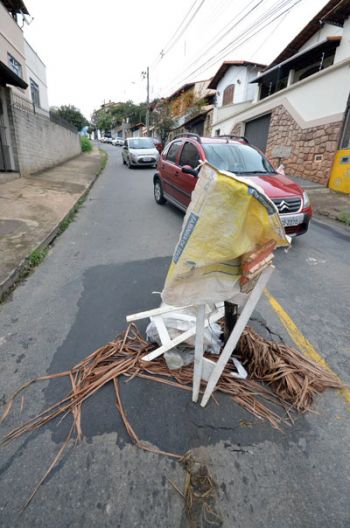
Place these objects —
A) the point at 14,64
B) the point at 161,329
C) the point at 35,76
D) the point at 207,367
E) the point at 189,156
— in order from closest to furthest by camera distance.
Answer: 1. the point at 207,367
2. the point at 161,329
3. the point at 189,156
4. the point at 14,64
5. the point at 35,76

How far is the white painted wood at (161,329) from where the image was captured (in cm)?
235

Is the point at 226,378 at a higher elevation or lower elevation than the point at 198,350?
lower

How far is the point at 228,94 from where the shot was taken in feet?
70.3

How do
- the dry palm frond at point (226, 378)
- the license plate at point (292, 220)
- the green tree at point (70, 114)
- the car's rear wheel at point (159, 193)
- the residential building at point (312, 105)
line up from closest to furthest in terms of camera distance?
1. the dry palm frond at point (226, 378)
2. the license plate at point (292, 220)
3. the car's rear wheel at point (159, 193)
4. the residential building at point (312, 105)
5. the green tree at point (70, 114)

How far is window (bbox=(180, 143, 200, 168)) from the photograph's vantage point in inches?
226

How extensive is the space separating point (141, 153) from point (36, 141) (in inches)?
217

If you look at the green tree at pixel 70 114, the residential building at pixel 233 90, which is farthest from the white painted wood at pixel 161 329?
the green tree at pixel 70 114

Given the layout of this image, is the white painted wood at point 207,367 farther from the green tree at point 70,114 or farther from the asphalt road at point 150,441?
the green tree at point 70,114

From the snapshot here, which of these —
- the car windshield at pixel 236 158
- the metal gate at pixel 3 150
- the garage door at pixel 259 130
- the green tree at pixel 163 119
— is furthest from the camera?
the green tree at pixel 163 119

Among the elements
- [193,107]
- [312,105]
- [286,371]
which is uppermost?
[193,107]

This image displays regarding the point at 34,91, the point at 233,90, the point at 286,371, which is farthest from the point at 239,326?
the point at 233,90

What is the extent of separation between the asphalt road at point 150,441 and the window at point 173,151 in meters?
4.47

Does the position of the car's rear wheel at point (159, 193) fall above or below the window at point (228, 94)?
below

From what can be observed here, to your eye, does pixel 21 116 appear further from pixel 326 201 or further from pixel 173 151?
pixel 326 201
